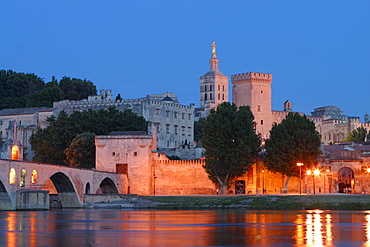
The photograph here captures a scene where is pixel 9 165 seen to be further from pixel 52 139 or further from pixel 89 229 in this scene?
pixel 52 139

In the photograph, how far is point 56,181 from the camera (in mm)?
61438

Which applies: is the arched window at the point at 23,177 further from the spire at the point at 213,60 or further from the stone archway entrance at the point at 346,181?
the spire at the point at 213,60

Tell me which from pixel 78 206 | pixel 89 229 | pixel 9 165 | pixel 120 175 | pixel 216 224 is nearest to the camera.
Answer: pixel 89 229

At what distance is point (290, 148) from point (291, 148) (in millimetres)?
105

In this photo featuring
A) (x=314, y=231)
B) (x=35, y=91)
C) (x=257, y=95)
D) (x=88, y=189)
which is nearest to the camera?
(x=314, y=231)

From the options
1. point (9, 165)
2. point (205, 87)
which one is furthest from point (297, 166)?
point (205, 87)

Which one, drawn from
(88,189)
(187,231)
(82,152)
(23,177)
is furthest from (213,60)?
(187,231)

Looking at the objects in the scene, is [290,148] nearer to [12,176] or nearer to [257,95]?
[12,176]

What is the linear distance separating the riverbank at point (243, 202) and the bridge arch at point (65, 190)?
108 cm

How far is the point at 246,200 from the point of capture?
5922 cm

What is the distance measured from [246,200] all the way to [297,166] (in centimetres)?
1405

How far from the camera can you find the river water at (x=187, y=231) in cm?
2953

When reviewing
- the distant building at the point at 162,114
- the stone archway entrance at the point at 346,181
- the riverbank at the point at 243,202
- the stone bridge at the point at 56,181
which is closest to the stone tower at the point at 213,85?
the distant building at the point at 162,114

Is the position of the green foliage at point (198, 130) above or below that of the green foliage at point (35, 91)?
below
